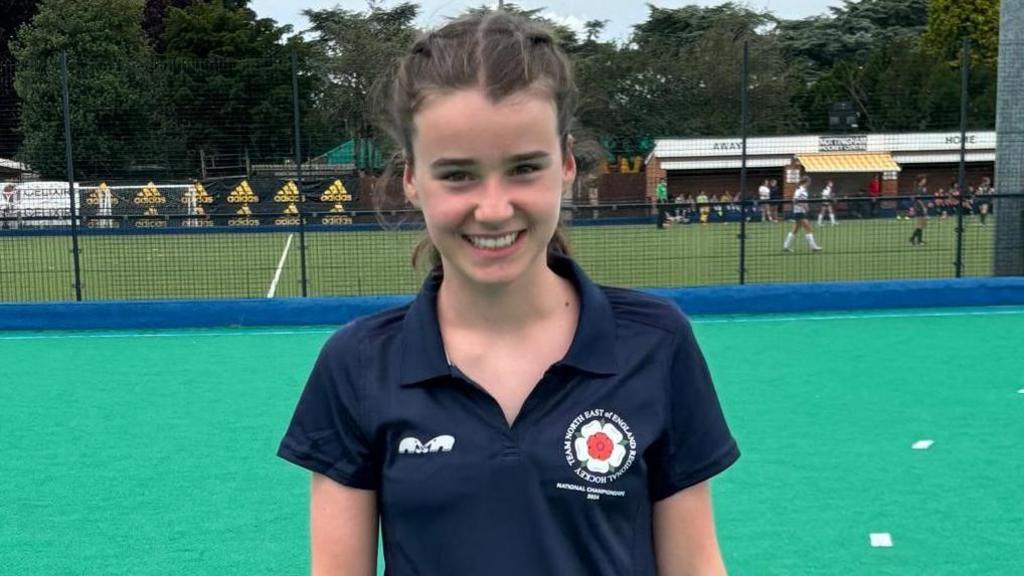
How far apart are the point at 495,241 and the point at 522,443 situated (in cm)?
29

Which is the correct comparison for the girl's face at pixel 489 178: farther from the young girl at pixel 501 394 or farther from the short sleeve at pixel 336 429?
the short sleeve at pixel 336 429

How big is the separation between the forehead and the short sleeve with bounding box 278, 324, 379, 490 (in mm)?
338

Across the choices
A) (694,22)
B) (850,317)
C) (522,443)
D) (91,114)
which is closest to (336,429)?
(522,443)

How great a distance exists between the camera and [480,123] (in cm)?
153

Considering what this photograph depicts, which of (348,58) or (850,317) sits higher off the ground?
(348,58)

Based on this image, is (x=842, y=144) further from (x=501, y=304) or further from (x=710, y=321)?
(x=501, y=304)

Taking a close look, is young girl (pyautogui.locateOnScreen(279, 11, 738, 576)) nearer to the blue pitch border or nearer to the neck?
the neck

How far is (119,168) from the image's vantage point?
49.1ft

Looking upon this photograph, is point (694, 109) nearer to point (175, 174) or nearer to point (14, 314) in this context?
point (175, 174)

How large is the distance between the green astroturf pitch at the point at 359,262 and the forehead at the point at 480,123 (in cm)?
1200

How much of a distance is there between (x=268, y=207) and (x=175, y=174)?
94.6 inches

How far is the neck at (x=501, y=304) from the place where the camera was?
5.44 feet

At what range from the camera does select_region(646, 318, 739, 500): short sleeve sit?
1624 mm

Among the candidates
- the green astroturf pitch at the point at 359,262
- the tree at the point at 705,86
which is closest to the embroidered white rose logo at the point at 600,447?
the green astroturf pitch at the point at 359,262
